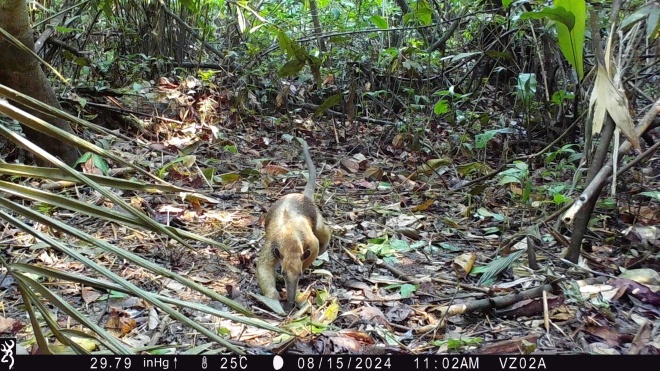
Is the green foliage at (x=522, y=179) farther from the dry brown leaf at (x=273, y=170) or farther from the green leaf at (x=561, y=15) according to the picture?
the dry brown leaf at (x=273, y=170)

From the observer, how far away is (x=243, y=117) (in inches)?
213

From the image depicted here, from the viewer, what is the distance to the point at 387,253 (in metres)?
3.03

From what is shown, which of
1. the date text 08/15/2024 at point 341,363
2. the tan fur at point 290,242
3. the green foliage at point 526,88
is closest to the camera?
the date text 08/15/2024 at point 341,363

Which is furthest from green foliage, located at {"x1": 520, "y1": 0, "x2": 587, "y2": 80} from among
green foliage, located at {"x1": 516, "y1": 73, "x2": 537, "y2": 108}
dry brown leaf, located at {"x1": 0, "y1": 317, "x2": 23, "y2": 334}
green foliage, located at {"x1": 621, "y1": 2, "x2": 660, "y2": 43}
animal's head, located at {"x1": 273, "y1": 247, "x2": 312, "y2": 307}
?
dry brown leaf, located at {"x1": 0, "y1": 317, "x2": 23, "y2": 334}

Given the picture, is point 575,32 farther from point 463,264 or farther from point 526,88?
point 526,88

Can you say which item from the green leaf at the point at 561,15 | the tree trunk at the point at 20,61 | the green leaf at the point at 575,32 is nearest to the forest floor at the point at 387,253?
the tree trunk at the point at 20,61

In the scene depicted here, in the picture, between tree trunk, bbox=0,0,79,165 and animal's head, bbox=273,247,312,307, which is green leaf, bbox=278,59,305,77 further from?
animal's head, bbox=273,247,312,307

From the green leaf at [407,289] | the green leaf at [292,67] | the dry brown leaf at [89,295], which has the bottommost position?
the green leaf at [407,289]

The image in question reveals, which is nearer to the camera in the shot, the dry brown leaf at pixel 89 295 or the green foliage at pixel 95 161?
the dry brown leaf at pixel 89 295

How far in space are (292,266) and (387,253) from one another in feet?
1.97

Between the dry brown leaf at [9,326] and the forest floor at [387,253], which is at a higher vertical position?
the dry brown leaf at [9,326]

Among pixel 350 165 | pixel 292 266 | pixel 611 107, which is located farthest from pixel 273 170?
pixel 611 107

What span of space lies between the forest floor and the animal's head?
70mm

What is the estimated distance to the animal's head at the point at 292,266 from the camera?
8.50ft
